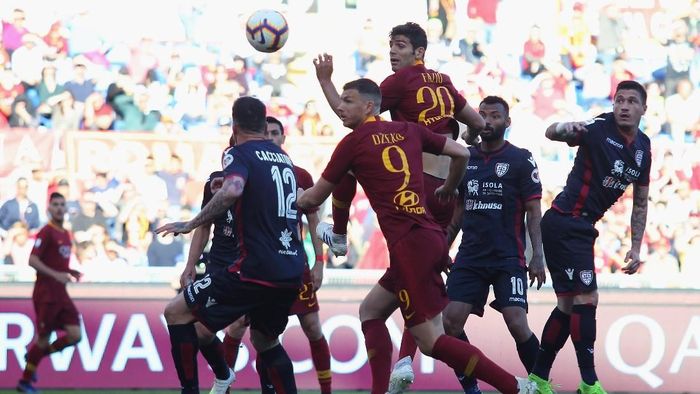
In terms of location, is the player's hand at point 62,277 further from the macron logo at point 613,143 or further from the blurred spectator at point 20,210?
the macron logo at point 613,143

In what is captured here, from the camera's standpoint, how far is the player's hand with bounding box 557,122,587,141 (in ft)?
27.8

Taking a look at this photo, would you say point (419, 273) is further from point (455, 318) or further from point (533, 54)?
point (533, 54)

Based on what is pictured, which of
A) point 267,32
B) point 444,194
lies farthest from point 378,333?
point 267,32

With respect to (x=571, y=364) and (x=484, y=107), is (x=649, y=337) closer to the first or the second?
(x=571, y=364)

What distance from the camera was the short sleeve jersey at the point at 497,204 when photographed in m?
9.14

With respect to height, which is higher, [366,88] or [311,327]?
[366,88]

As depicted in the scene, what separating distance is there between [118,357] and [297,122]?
12.5 feet

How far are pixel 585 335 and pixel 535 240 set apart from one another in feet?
2.79

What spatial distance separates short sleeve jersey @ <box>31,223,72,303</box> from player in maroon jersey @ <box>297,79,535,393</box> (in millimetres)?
5970

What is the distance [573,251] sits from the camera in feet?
29.2

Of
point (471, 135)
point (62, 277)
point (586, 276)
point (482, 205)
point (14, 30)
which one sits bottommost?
point (62, 277)

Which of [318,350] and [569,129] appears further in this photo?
[318,350]

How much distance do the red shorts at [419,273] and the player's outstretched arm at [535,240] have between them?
2.12 metres

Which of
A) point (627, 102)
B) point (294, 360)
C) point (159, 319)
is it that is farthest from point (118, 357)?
point (627, 102)
